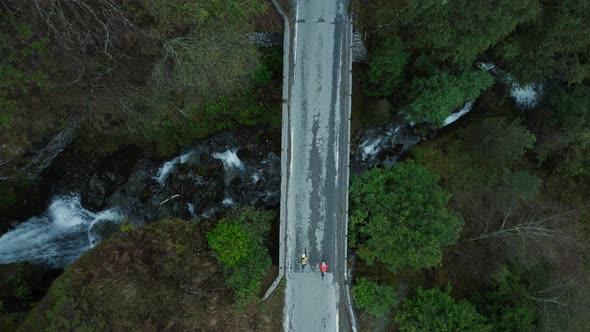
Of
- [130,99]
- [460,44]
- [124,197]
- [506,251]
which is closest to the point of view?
[460,44]

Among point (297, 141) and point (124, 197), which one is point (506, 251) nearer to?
point (297, 141)

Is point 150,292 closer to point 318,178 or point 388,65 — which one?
point 318,178

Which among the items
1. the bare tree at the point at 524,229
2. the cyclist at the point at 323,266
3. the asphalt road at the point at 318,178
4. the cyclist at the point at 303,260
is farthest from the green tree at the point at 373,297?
the bare tree at the point at 524,229

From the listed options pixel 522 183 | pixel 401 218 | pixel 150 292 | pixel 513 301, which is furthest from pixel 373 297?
pixel 150 292

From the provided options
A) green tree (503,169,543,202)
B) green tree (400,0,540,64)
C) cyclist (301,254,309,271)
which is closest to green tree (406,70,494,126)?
green tree (400,0,540,64)

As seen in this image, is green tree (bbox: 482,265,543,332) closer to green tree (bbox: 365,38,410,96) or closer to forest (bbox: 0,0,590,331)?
forest (bbox: 0,0,590,331)

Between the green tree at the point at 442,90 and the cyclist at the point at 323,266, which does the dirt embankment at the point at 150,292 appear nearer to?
the cyclist at the point at 323,266

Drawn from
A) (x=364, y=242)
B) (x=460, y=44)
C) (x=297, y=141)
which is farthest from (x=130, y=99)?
(x=460, y=44)
